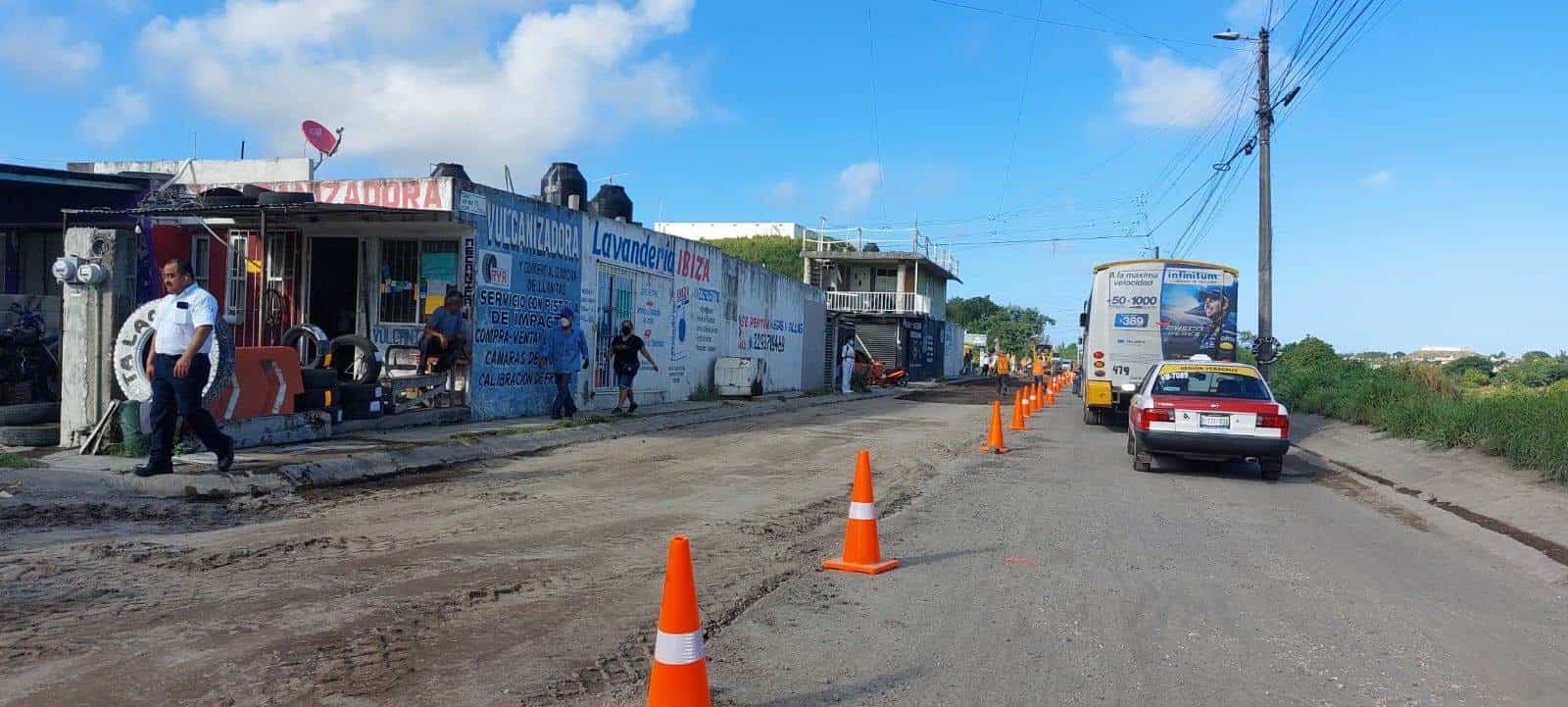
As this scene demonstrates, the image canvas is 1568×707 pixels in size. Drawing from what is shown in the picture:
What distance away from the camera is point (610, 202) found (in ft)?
70.0

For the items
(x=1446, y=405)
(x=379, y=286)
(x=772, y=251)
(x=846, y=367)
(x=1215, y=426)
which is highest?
(x=772, y=251)

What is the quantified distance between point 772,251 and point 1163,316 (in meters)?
57.7

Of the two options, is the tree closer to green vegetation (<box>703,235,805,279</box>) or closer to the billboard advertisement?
green vegetation (<box>703,235,805,279</box>)

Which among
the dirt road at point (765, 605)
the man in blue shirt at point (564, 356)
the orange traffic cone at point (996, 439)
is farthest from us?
the man in blue shirt at point (564, 356)

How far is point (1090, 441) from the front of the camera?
17562mm

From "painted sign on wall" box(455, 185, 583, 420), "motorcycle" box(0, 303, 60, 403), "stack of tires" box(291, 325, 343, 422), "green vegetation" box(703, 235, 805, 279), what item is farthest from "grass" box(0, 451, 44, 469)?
"green vegetation" box(703, 235, 805, 279)

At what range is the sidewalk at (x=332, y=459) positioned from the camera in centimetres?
830

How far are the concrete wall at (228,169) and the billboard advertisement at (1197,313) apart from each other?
24.2m

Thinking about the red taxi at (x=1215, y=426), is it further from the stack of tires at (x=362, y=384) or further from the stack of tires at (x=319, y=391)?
the stack of tires at (x=319, y=391)

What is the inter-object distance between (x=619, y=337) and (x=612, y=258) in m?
2.09

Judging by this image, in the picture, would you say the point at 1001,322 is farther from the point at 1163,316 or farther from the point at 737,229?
the point at 1163,316

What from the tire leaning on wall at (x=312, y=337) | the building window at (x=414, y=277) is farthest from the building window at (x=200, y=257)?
the tire leaning on wall at (x=312, y=337)

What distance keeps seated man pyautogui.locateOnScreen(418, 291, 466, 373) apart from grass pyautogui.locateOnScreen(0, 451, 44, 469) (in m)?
5.54

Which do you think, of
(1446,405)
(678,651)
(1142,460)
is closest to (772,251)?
(1446,405)
